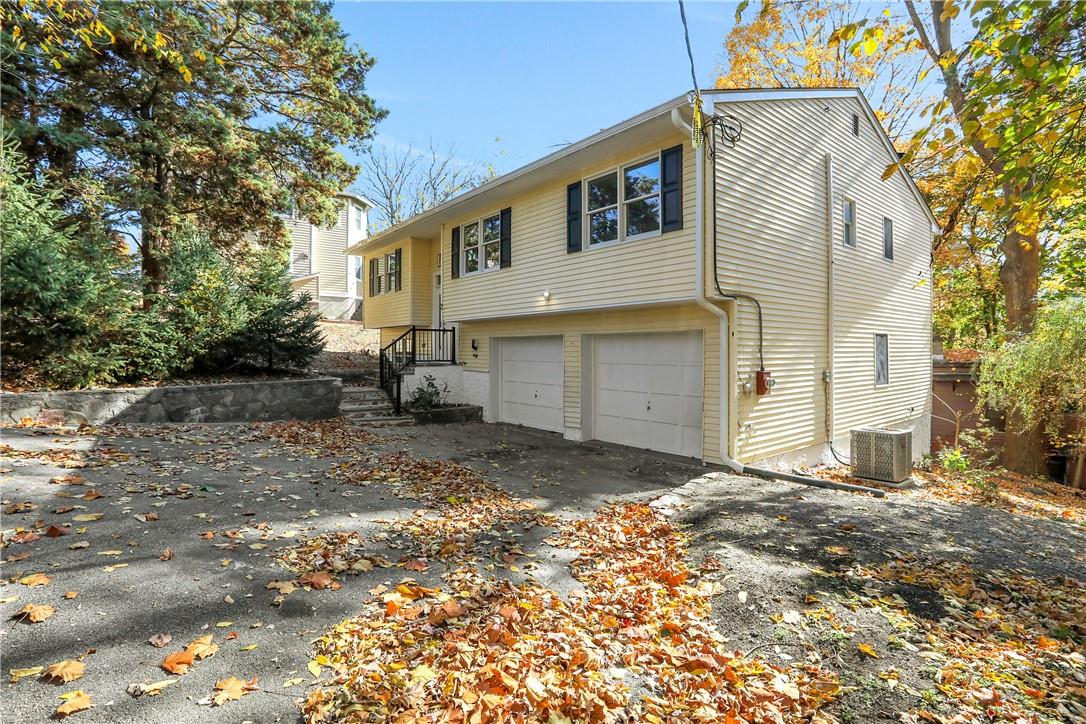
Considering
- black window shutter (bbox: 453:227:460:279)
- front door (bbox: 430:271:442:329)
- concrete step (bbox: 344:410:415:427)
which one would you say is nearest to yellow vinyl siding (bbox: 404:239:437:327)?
front door (bbox: 430:271:442:329)

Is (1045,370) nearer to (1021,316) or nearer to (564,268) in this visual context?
(1021,316)

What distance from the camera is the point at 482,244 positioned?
12141 mm

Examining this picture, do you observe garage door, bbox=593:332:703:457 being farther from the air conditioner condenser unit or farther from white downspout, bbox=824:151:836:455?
white downspout, bbox=824:151:836:455

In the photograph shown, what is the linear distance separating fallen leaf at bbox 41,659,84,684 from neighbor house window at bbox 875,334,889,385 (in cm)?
1336

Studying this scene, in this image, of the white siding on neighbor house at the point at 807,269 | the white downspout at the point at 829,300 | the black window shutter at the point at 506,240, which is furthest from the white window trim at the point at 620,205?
the white downspout at the point at 829,300

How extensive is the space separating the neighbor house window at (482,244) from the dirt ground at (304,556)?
6000 mm

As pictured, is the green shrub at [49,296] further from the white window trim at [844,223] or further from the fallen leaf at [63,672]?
the white window trim at [844,223]

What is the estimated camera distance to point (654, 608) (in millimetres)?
3461

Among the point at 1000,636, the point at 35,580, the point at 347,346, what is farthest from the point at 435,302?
the point at 1000,636

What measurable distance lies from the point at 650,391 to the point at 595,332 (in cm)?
166

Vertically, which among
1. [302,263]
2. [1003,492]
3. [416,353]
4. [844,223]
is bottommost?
[1003,492]

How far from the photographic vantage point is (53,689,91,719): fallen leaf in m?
2.20

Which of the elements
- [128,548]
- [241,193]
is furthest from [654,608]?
[241,193]

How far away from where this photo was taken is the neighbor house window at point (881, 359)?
11500mm
